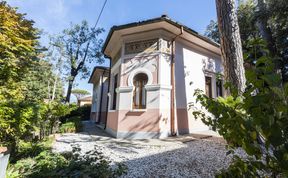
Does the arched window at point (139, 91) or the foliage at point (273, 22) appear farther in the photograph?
the foliage at point (273, 22)

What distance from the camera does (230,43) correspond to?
4645mm

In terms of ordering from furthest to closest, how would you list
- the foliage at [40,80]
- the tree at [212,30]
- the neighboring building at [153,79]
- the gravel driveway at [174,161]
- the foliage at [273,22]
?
the tree at [212,30] → the foliage at [40,80] → the foliage at [273,22] → the neighboring building at [153,79] → the gravel driveway at [174,161]

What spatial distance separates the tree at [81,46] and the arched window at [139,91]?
1094 cm

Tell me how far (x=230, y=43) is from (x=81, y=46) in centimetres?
1634

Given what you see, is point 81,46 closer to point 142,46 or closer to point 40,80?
point 40,80

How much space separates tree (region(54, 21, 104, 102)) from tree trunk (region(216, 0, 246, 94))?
1501cm

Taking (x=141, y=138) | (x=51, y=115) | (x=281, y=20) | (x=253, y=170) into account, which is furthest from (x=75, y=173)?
(x=281, y=20)

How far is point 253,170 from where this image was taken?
1009 mm

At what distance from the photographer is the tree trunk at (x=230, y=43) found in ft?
14.9

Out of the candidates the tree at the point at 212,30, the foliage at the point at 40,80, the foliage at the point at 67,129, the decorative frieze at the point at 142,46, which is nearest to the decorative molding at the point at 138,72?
the decorative frieze at the point at 142,46

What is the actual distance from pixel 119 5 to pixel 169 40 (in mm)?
2686

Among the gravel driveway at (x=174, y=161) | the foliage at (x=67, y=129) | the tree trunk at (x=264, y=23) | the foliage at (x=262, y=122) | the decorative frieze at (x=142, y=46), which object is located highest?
the tree trunk at (x=264, y=23)

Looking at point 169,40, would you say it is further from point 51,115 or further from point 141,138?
point 51,115

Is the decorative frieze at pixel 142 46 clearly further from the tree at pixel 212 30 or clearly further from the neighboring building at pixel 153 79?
the tree at pixel 212 30
